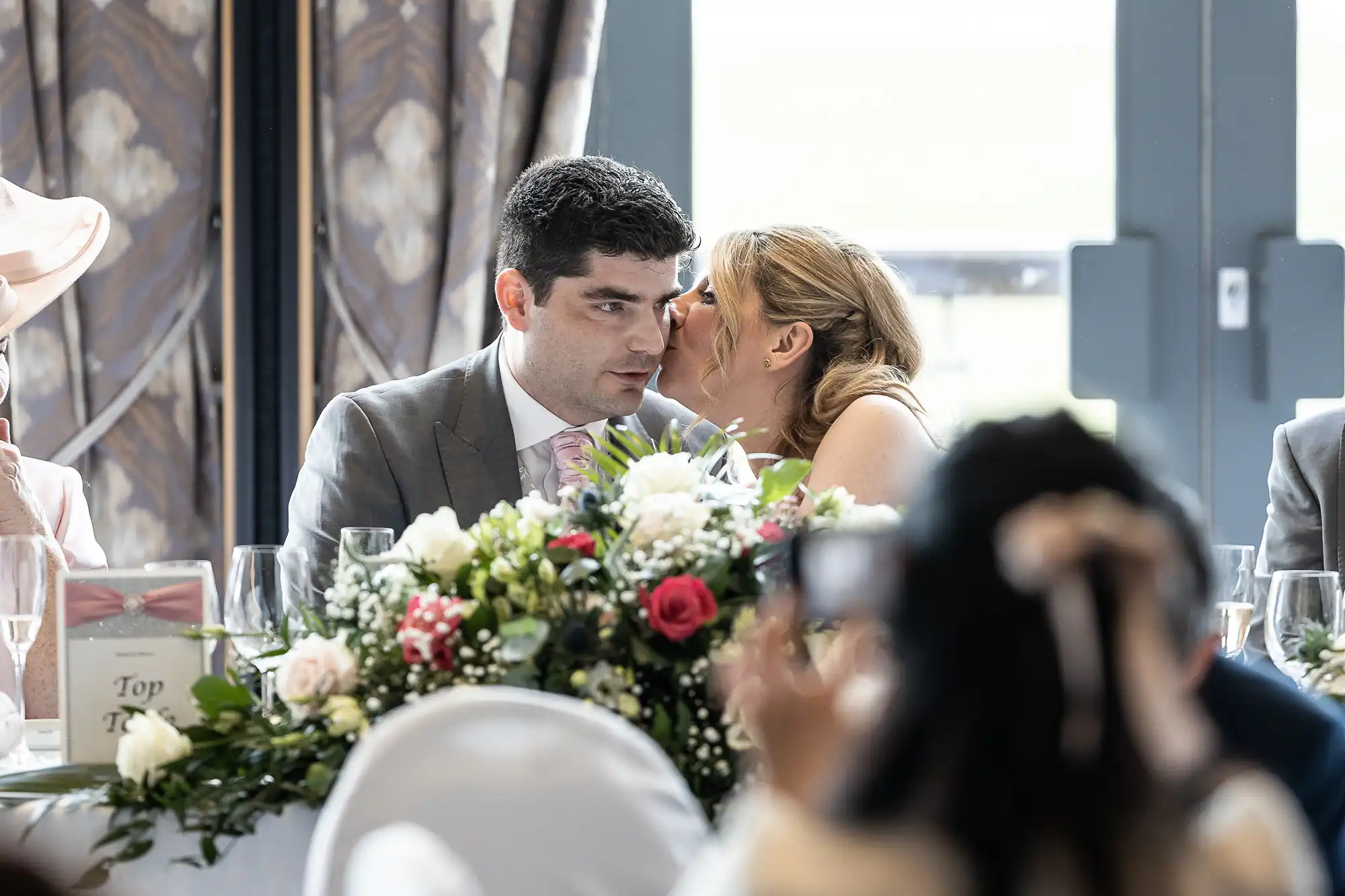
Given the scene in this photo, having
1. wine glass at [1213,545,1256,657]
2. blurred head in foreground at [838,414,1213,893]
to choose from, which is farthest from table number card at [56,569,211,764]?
wine glass at [1213,545,1256,657]

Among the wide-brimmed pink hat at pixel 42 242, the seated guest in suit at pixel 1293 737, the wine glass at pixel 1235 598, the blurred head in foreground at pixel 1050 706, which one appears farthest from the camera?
the wide-brimmed pink hat at pixel 42 242

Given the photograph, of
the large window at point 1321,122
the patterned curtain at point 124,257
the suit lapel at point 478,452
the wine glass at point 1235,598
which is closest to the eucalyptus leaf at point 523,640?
the wine glass at point 1235,598

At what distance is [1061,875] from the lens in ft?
1.94

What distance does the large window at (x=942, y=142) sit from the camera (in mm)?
3715

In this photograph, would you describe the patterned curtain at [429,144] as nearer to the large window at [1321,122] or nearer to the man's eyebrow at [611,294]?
the man's eyebrow at [611,294]

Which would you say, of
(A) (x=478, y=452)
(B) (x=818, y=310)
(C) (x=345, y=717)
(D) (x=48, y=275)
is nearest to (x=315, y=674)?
(C) (x=345, y=717)

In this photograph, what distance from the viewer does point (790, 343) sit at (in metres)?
2.63

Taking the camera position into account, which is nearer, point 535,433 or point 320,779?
point 320,779

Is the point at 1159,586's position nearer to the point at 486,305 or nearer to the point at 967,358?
the point at 486,305

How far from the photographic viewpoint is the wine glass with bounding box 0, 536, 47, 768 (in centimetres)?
157

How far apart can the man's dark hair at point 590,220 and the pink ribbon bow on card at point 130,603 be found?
4.09ft

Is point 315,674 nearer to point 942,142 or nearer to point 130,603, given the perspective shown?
point 130,603

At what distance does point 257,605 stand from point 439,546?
26 cm

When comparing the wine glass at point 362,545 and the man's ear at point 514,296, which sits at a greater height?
the man's ear at point 514,296
